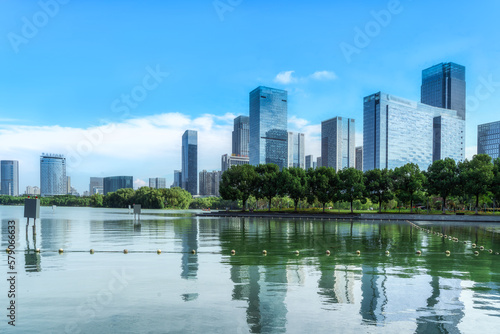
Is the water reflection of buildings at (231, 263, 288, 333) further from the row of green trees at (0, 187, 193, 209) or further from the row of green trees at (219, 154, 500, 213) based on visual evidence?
the row of green trees at (0, 187, 193, 209)

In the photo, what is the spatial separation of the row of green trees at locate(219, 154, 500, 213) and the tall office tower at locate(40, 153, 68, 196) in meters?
106

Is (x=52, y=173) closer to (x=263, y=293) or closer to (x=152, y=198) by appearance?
(x=152, y=198)

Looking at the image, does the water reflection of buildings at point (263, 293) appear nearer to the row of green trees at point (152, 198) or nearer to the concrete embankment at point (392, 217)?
the concrete embankment at point (392, 217)

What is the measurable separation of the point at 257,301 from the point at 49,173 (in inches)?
6616

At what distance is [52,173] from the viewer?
155000 millimetres

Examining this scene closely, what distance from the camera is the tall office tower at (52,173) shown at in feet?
503

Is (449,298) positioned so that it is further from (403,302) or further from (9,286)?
(9,286)

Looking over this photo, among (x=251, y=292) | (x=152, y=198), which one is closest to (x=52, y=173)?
(x=152, y=198)

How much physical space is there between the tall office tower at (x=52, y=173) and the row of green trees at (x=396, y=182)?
106m

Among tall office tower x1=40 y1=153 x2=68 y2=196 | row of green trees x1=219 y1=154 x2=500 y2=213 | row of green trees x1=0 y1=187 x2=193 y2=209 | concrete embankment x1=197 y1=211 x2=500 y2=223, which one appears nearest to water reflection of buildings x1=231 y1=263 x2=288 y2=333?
concrete embankment x1=197 y1=211 x2=500 y2=223

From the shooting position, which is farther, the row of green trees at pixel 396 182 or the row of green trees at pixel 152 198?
the row of green trees at pixel 152 198

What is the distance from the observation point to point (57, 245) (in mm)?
23859

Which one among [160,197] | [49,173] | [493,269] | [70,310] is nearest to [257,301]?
[70,310]

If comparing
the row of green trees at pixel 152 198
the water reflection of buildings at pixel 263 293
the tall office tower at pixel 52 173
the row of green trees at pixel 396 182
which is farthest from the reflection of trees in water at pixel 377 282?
the tall office tower at pixel 52 173
